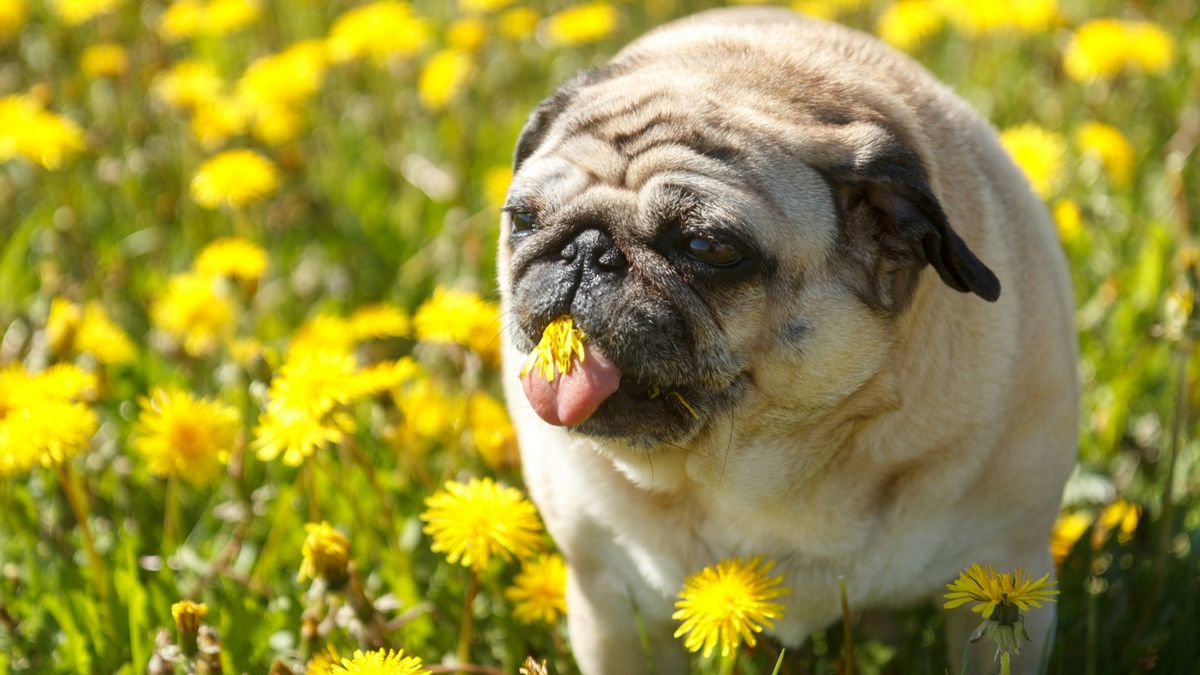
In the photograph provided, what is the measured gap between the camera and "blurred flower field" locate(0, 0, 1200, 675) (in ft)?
10.4

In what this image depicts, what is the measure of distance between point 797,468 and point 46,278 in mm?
2985

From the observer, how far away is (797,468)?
9.29ft

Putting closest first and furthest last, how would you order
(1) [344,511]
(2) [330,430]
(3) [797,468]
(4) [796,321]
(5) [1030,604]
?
(5) [1030,604] → (4) [796,321] → (3) [797,468] → (2) [330,430] → (1) [344,511]

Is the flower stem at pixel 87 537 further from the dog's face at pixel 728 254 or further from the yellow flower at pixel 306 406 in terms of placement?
the dog's face at pixel 728 254

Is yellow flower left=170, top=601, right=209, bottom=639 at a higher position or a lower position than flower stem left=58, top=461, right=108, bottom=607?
higher

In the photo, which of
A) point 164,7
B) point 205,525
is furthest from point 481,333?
point 164,7

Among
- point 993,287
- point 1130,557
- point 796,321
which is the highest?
point 993,287

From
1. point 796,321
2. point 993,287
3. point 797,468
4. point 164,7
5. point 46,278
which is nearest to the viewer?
point 993,287

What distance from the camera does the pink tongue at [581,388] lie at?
261 centimetres

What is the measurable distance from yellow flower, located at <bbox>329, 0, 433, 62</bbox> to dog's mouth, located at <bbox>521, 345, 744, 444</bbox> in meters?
3.18

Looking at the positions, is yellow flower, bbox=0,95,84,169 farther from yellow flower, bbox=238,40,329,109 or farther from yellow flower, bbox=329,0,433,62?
yellow flower, bbox=329,0,433,62

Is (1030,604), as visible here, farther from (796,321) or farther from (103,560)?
(103,560)

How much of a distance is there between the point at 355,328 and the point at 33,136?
149cm

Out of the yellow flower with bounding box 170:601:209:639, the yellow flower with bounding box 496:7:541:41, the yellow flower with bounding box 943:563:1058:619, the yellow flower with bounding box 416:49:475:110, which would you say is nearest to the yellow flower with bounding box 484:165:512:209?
the yellow flower with bounding box 416:49:475:110
